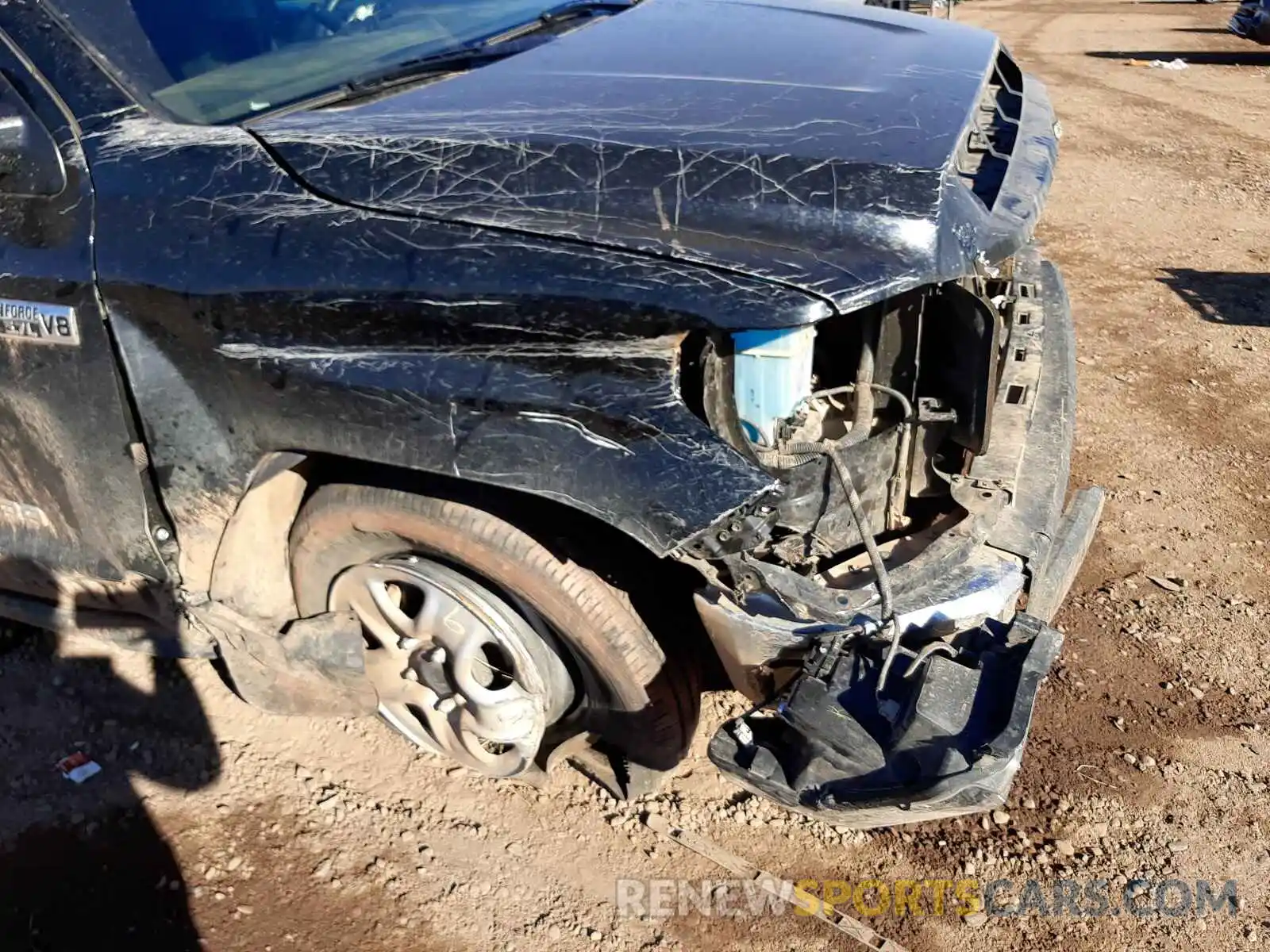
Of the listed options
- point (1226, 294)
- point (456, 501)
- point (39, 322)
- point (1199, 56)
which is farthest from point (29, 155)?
point (1199, 56)

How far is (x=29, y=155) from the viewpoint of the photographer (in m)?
2.05

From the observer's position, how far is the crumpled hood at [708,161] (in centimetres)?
173

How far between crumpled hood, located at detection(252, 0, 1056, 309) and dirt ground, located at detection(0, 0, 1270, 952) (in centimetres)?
144

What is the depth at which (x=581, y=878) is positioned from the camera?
2.37 m

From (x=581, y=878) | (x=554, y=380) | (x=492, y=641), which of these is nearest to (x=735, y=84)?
(x=554, y=380)

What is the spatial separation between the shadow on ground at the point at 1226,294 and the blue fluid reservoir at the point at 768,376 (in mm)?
3979

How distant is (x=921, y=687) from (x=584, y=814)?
1.13 meters

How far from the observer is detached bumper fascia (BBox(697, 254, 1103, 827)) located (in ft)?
5.67

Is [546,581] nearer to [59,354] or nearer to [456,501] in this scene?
[456,501]

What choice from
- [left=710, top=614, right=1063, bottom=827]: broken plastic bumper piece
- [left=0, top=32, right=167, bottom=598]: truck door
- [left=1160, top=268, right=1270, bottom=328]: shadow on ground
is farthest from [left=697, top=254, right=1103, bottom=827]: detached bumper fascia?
[left=1160, top=268, right=1270, bottom=328]: shadow on ground

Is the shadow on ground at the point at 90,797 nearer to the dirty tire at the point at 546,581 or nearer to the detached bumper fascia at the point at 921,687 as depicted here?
the dirty tire at the point at 546,581

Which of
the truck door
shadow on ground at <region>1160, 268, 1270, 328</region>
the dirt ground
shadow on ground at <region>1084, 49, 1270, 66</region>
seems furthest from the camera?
shadow on ground at <region>1084, 49, 1270, 66</region>

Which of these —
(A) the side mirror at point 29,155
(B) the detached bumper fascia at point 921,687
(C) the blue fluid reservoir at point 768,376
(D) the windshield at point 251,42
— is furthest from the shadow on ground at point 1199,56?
(A) the side mirror at point 29,155

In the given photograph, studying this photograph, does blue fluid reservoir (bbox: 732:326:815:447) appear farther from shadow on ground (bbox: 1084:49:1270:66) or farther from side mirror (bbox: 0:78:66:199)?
shadow on ground (bbox: 1084:49:1270:66)
